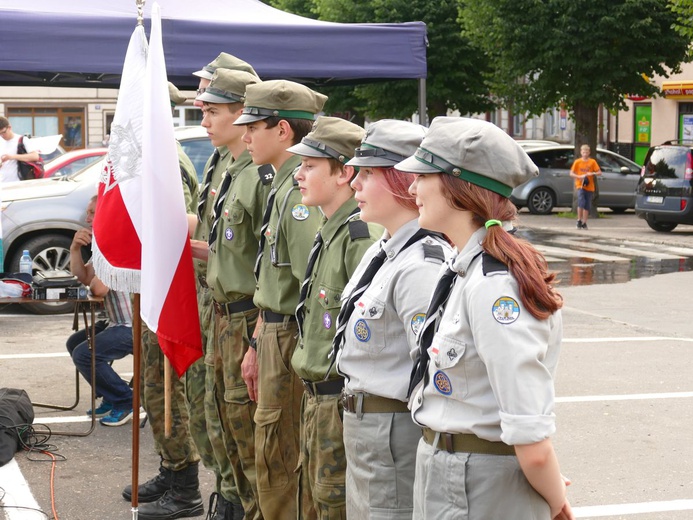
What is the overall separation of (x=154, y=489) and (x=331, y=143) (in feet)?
8.90

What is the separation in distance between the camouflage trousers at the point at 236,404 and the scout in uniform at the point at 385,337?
1.60m

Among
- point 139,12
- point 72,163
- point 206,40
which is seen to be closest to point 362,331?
point 139,12

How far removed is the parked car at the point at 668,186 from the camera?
21875mm

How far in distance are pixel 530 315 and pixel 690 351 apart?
7966mm

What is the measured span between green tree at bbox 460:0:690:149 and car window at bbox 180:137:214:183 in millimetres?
14578

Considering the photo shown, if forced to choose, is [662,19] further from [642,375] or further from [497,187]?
[497,187]

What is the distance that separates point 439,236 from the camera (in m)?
3.58

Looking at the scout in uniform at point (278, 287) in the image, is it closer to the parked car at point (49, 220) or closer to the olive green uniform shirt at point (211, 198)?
the olive green uniform shirt at point (211, 198)

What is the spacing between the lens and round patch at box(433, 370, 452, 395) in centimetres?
288

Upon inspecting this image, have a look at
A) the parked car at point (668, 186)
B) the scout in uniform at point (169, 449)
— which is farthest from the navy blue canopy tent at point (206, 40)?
the parked car at point (668, 186)

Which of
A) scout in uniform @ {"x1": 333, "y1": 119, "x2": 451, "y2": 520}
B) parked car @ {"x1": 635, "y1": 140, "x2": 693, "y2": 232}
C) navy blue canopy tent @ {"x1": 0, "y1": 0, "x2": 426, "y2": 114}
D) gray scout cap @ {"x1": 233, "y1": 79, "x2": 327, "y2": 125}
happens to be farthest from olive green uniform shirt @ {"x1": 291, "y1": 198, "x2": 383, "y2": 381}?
parked car @ {"x1": 635, "y1": 140, "x2": 693, "y2": 232}

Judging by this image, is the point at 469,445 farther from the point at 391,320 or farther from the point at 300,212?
the point at 300,212

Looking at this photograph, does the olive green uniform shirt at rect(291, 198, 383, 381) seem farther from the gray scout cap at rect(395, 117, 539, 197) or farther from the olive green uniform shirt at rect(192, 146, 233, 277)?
the olive green uniform shirt at rect(192, 146, 233, 277)

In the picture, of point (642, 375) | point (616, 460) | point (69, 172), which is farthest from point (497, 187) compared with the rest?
point (69, 172)
